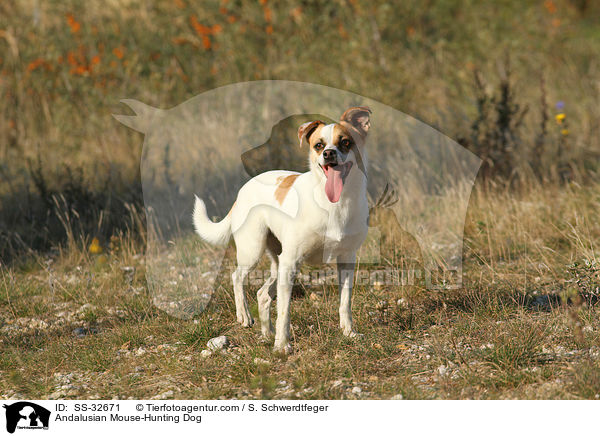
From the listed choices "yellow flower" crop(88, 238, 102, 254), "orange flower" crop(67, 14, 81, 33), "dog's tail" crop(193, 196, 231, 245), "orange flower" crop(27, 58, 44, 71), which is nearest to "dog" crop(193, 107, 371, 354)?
"dog's tail" crop(193, 196, 231, 245)

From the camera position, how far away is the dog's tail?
4578 millimetres

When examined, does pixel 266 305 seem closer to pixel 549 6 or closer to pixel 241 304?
pixel 241 304

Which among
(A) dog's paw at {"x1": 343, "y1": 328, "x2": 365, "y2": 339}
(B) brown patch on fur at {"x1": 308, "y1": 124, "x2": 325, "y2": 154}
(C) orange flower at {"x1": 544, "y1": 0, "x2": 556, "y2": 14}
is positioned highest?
(C) orange flower at {"x1": 544, "y1": 0, "x2": 556, "y2": 14}

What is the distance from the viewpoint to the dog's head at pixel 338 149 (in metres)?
3.60

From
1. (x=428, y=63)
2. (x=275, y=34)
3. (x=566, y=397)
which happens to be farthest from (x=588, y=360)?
(x=275, y=34)

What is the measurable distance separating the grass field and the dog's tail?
590mm

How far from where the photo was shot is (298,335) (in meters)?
4.21

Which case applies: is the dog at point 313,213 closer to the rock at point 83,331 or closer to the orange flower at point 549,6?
the rock at point 83,331

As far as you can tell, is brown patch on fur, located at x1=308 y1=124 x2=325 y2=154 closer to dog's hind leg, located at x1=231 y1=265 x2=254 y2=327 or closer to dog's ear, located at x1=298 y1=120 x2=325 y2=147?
dog's ear, located at x1=298 y1=120 x2=325 y2=147

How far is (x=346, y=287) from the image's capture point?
408 cm

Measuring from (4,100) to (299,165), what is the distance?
5753 mm

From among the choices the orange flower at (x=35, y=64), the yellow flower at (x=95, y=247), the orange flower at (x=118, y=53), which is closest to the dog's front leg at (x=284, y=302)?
the yellow flower at (x=95, y=247)

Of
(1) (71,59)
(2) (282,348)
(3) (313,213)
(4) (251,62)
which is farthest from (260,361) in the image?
(1) (71,59)

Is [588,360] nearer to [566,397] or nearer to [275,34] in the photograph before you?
[566,397]
